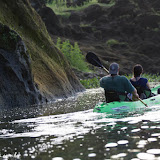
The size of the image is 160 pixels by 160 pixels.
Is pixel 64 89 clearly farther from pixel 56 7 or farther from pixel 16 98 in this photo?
pixel 56 7

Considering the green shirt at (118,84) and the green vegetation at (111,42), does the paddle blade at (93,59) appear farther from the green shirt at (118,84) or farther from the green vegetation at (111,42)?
the green vegetation at (111,42)

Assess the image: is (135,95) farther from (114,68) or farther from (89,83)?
(89,83)

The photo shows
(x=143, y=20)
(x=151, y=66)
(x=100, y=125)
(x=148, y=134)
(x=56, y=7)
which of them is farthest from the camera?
(x=56, y=7)

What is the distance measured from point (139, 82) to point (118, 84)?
147 centimetres

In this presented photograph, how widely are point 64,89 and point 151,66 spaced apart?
43.5m

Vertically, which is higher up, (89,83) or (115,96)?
(115,96)

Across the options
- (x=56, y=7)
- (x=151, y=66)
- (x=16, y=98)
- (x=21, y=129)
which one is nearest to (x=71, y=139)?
(x=21, y=129)

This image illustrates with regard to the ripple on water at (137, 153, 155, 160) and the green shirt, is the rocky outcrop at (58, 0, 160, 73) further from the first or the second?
the ripple on water at (137, 153, 155, 160)

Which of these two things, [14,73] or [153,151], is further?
[14,73]

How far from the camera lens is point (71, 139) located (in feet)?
21.8

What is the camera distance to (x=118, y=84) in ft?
36.1

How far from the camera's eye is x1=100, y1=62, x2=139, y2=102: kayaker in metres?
10.9

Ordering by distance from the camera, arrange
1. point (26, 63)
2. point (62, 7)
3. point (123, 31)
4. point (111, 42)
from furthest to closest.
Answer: point (62, 7), point (123, 31), point (111, 42), point (26, 63)

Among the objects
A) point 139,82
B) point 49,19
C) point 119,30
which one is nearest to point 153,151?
point 139,82
